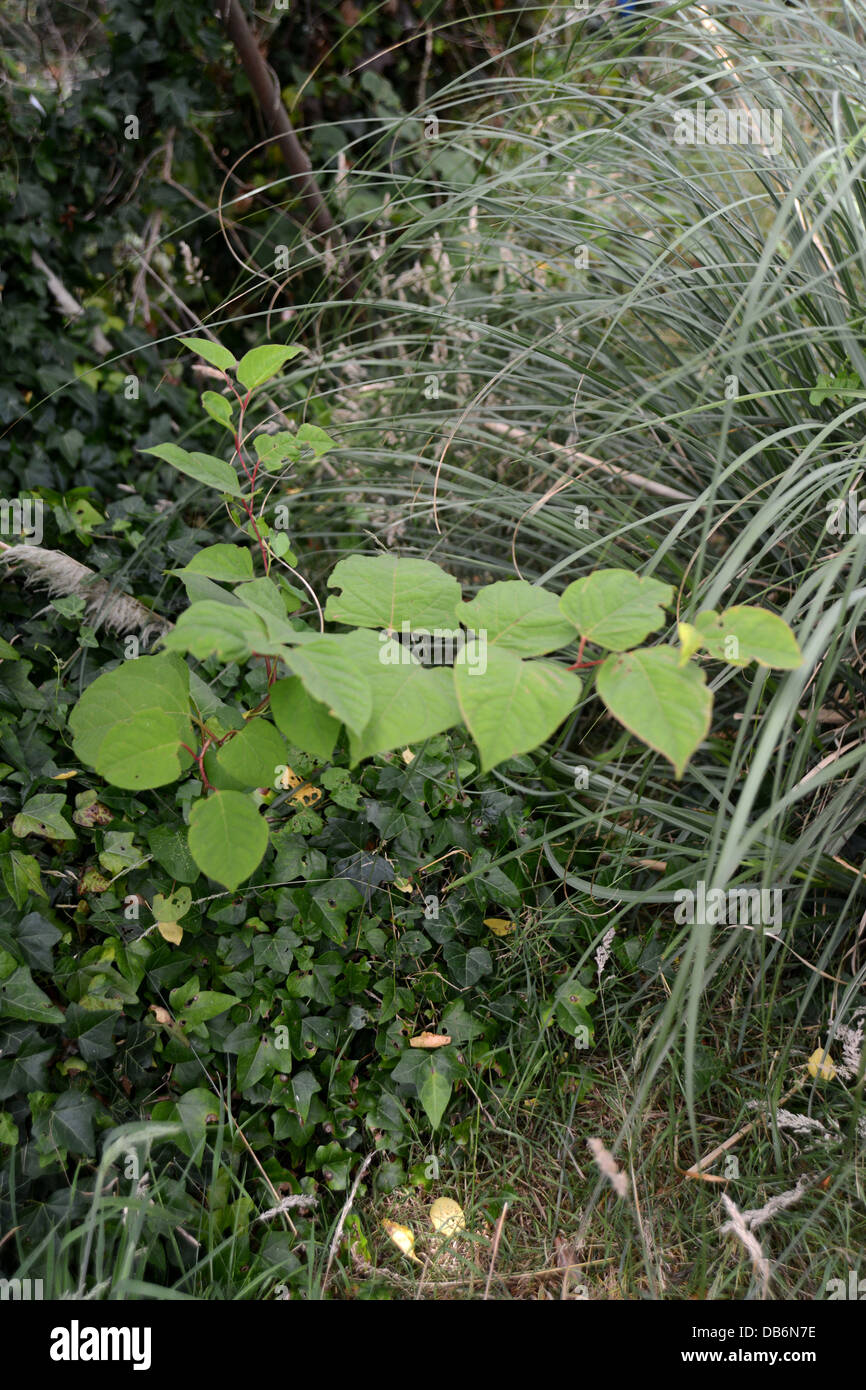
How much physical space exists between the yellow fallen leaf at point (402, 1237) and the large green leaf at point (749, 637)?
87cm

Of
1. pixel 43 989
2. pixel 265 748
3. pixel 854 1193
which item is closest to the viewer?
pixel 265 748

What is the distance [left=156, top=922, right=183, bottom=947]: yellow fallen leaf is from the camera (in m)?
1.40

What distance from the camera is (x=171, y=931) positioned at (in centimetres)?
140

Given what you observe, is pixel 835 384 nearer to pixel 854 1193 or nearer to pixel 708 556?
pixel 708 556

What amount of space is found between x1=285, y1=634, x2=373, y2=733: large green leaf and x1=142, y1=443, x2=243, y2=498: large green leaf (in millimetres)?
331

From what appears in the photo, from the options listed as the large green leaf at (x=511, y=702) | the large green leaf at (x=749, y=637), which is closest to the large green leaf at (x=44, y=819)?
the large green leaf at (x=511, y=702)

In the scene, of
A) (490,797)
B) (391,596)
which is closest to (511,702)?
(391,596)

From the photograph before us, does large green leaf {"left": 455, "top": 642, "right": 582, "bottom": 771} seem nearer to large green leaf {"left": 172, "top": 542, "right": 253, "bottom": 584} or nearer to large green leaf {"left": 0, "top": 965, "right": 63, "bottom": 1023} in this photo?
large green leaf {"left": 172, "top": 542, "right": 253, "bottom": 584}

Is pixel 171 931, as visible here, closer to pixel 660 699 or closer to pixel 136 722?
pixel 136 722

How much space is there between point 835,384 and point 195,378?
178cm

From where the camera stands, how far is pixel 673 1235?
49.4 inches

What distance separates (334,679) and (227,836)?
239 millimetres

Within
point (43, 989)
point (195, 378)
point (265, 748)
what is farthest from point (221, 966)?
point (195, 378)

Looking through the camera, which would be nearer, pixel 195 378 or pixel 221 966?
pixel 221 966
